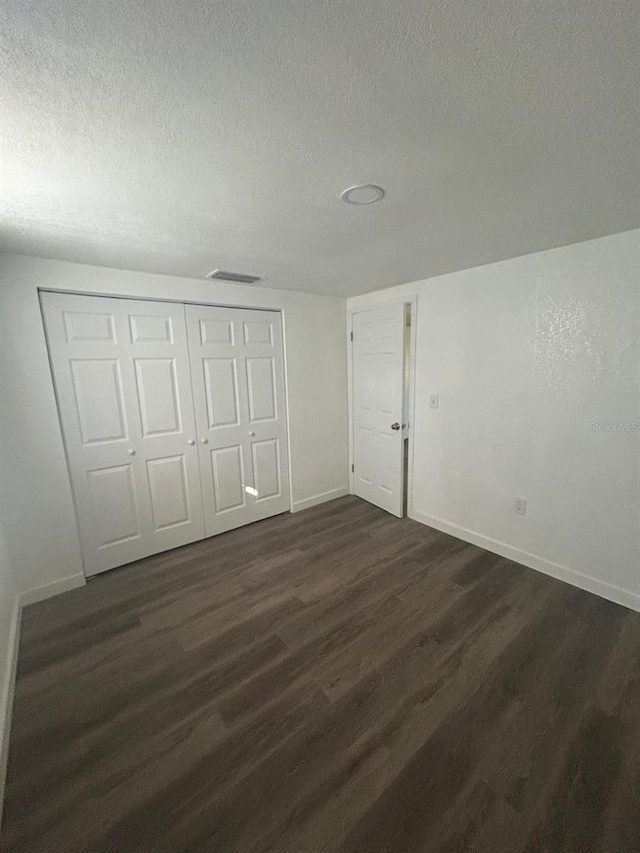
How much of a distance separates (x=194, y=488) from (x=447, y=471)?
7.06 feet

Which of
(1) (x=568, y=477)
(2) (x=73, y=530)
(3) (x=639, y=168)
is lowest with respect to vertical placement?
(2) (x=73, y=530)

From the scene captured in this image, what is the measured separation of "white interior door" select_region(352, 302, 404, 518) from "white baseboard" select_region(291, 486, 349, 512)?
219mm

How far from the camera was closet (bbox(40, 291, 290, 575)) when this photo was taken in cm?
225

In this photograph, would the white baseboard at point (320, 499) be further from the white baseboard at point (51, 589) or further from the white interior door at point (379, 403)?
the white baseboard at point (51, 589)

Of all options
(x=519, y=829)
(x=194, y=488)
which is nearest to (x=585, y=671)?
(x=519, y=829)

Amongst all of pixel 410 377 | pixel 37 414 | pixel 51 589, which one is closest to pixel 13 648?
pixel 51 589

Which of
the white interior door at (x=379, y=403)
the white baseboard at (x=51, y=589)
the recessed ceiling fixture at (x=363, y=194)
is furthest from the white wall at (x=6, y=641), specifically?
the white interior door at (x=379, y=403)

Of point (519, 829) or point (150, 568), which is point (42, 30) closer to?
point (519, 829)

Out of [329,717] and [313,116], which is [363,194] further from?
[329,717]

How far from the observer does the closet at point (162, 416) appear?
2.25 metres

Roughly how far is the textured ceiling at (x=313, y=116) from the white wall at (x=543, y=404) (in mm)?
424

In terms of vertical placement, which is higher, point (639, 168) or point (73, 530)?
point (639, 168)

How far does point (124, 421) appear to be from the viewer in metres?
2.42

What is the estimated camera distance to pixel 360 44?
2.46 feet
